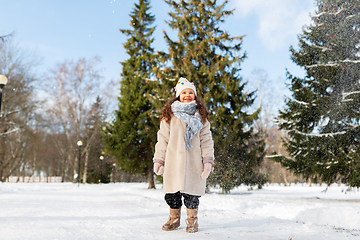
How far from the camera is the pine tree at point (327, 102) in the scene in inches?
415

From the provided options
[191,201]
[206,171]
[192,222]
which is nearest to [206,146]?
[206,171]

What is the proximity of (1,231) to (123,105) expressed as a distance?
16588mm

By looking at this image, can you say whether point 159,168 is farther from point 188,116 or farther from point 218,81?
point 218,81

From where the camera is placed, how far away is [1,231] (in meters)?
3.12

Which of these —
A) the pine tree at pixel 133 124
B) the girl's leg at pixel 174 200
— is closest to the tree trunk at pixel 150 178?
the pine tree at pixel 133 124

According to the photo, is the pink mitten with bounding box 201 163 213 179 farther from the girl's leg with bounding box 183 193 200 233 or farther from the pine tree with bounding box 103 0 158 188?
the pine tree with bounding box 103 0 158 188

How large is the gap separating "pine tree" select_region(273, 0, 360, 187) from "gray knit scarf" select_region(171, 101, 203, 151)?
325 inches

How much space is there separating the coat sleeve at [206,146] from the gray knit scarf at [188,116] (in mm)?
158

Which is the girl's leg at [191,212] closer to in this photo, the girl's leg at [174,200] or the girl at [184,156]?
the girl at [184,156]

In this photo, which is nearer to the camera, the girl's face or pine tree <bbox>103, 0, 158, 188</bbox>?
the girl's face

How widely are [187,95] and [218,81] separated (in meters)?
9.51

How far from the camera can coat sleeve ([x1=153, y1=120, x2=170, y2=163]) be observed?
361 cm

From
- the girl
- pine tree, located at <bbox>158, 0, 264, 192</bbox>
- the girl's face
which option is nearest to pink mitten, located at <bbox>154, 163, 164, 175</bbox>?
the girl

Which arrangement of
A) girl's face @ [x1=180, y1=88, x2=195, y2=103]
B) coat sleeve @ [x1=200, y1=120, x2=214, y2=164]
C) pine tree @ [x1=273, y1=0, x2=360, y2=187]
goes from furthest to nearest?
pine tree @ [x1=273, y1=0, x2=360, y2=187] < girl's face @ [x1=180, y1=88, x2=195, y2=103] < coat sleeve @ [x1=200, y1=120, x2=214, y2=164]
